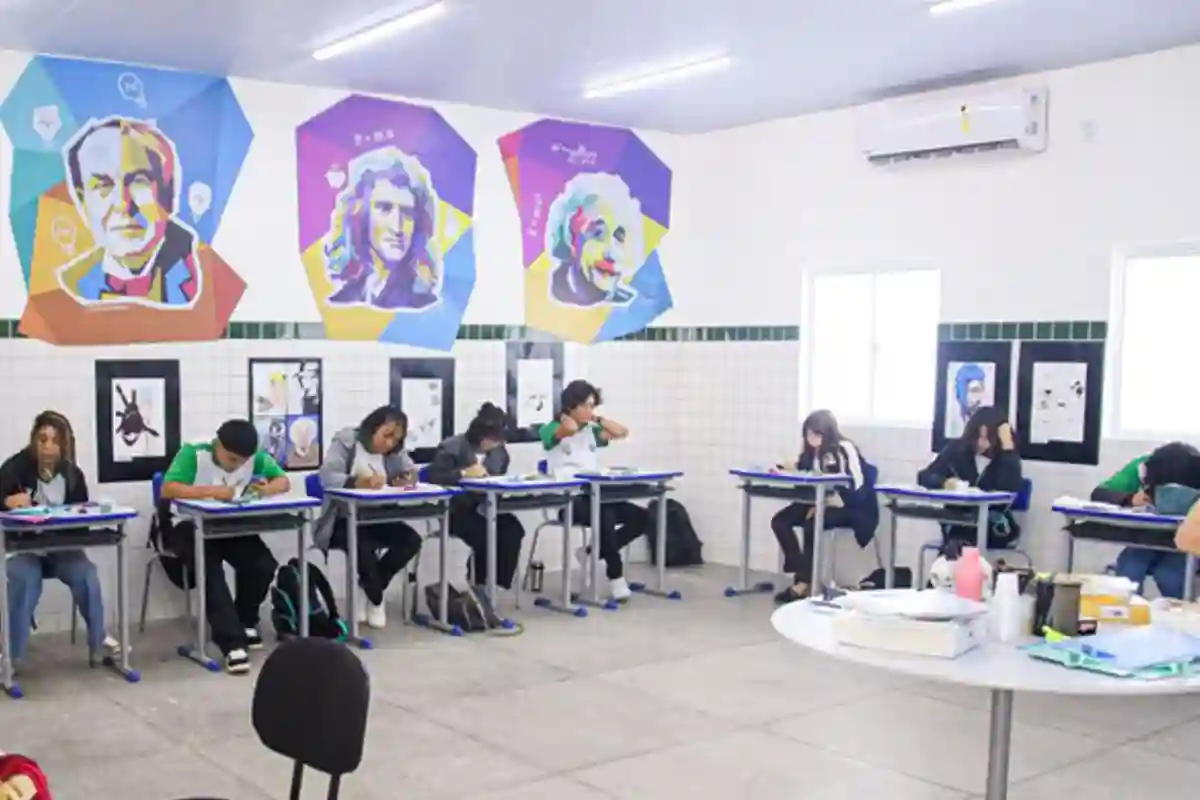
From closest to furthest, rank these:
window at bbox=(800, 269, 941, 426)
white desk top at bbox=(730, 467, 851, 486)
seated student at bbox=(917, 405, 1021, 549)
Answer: seated student at bbox=(917, 405, 1021, 549)
white desk top at bbox=(730, 467, 851, 486)
window at bbox=(800, 269, 941, 426)

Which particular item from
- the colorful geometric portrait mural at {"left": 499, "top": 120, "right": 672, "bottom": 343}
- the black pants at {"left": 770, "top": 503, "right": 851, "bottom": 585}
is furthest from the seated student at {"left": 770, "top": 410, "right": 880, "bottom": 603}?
the colorful geometric portrait mural at {"left": 499, "top": 120, "right": 672, "bottom": 343}

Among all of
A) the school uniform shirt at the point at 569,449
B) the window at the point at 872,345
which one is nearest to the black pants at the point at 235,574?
the school uniform shirt at the point at 569,449

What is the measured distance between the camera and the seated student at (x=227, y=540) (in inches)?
252

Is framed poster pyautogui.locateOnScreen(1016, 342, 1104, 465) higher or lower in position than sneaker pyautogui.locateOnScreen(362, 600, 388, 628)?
higher

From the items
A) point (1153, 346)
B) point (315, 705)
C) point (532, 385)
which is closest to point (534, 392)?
point (532, 385)

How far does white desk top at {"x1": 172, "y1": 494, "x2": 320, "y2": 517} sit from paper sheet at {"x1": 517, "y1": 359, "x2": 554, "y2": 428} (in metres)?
2.64

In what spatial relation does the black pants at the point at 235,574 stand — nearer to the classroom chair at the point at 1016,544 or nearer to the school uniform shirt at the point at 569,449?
the school uniform shirt at the point at 569,449

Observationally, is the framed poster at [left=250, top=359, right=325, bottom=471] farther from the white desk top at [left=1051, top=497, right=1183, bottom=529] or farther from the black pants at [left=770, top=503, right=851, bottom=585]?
the white desk top at [left=1051, top=497, right=1183, bottom=529]

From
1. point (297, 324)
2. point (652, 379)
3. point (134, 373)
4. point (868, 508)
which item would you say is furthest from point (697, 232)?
point (134, 373)

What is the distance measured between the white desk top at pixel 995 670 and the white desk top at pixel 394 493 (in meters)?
3.97

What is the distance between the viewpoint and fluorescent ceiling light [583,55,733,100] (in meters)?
7.32

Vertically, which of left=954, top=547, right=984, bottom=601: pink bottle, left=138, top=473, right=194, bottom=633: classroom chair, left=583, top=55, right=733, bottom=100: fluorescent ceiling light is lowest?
left=138, top=473, right=194, bottom=633: classroom chair

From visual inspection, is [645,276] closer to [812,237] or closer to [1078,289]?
[812,237]

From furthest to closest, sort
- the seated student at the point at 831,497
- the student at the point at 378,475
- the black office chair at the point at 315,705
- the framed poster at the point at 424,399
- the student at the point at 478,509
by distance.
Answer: the framed poster at the point at 424,399, the seated student at the point at 831,497, the student at the point at 478,509, the student at the point at 378,475, the black office chair at the point at 315,705
